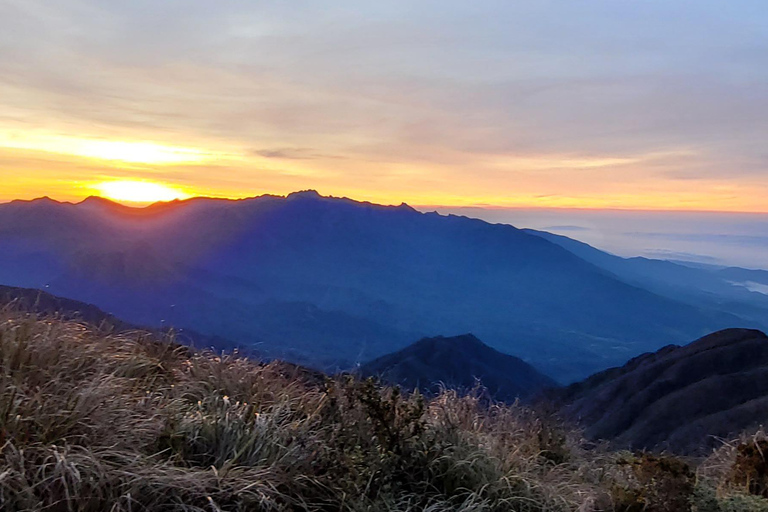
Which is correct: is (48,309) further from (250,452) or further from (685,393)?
(685,393)

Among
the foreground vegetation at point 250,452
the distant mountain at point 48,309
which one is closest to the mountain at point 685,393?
the distant mountain at point 48,309

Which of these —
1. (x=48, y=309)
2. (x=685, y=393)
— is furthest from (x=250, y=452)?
(x=685, y=393)

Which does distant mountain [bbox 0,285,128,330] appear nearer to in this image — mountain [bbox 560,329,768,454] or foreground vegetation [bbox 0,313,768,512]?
foreground vegetation [bbox 0,313,768,512]

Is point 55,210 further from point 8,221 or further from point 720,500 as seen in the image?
point 720,500

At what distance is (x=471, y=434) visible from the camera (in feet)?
15.3

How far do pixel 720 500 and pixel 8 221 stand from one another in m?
188

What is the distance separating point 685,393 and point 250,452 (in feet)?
127

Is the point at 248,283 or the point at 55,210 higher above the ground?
the point at 55,210

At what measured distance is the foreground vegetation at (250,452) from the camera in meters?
3.10

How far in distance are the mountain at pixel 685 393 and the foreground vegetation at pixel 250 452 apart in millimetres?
24796

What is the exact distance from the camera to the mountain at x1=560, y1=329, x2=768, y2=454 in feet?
97.2

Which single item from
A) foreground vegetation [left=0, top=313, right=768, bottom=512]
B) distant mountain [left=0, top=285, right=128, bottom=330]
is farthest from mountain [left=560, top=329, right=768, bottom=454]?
foreground vegetation [left=0, top=313, right=768, bottom=512]

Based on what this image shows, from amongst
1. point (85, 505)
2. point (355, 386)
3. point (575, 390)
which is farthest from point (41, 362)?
point (575, 390)

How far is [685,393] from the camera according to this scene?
1463 inches
